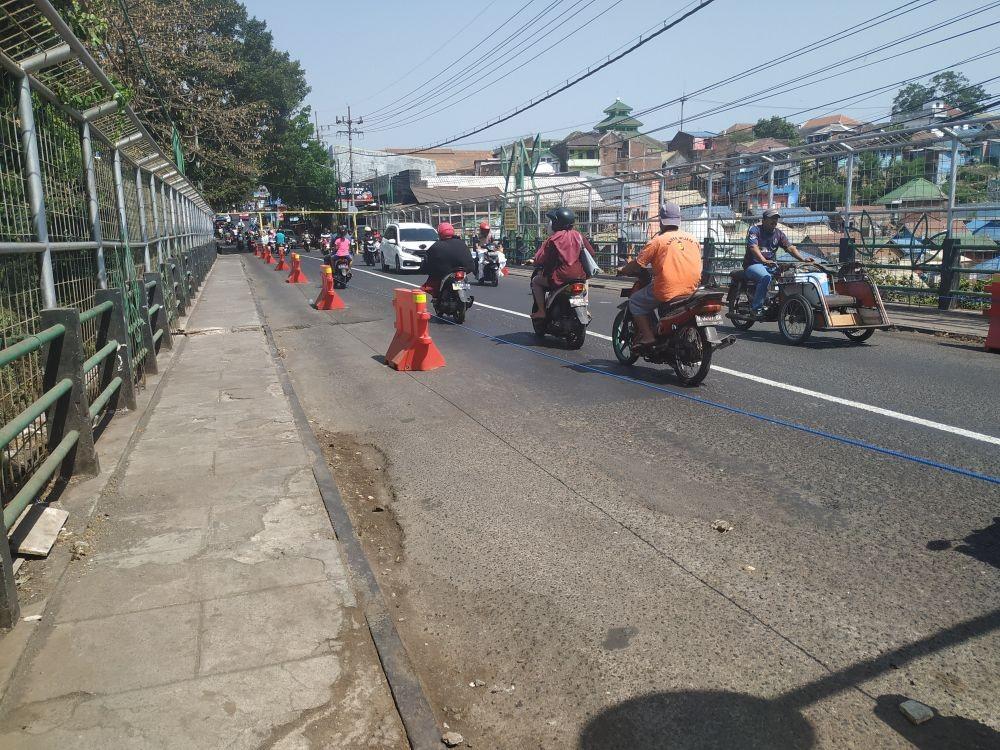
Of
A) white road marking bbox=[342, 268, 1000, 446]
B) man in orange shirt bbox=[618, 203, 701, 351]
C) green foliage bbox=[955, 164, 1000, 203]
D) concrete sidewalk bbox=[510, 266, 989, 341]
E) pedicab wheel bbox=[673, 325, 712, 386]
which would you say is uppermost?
green foliage bbox=[955, 164, 1000, 203]

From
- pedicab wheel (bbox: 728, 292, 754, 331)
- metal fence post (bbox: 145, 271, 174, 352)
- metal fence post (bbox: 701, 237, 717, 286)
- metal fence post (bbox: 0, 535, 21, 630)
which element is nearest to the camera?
metal fence post (bbox: 0, 535, 21, 630)

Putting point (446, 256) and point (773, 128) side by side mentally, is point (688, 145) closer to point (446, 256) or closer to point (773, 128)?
point (773, 128)

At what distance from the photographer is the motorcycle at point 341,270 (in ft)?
72.2

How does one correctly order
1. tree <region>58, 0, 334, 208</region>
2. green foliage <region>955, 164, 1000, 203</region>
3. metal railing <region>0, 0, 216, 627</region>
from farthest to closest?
tree <region>58, 0, 334, 208</region> → green foliage <region>955, 164, 1000, 203</region> → metal railing <region>0, 0, 216, 627</region>

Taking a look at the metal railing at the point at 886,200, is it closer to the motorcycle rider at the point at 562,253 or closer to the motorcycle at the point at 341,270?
the motorcycle rider at the point at 562,253

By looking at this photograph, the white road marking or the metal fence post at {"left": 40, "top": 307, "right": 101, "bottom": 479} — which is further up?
→ the metal fence post at {"left": 40, "top": 307, "right": 101, "bottom": 479}

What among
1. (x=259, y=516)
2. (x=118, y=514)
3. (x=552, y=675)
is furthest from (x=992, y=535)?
(x=118, y=514)

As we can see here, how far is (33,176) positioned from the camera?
5.17 metres

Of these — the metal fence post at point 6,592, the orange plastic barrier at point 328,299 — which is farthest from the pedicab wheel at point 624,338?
the orange plastic barrier at point 328,299

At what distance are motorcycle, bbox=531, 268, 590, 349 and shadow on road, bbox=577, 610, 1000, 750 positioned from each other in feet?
24.9

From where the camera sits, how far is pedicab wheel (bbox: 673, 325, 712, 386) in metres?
7.89

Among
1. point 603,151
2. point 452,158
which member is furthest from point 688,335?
point 452,158

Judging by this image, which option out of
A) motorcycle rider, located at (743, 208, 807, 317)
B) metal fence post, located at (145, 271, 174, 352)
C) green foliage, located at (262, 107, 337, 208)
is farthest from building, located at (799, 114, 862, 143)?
green foliage, located at (262, 107, 337, 208)

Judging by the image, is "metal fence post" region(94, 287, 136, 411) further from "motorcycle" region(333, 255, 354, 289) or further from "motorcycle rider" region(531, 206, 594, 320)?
"motorcycle" region(333, 255, 354, 289)
